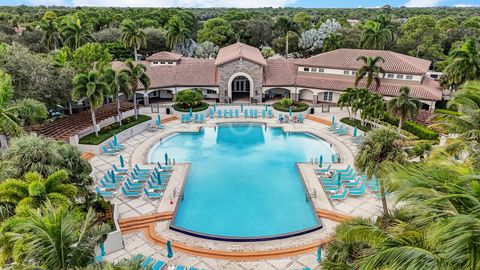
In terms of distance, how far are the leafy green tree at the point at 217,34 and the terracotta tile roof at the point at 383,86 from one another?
1090 inches

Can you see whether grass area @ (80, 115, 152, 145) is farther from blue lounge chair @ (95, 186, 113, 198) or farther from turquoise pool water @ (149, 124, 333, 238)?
Result: blue lounge chair @ (95, 186, 113, 198)

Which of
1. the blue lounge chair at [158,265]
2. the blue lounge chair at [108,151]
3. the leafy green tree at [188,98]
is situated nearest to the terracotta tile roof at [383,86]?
the leafy green tree at [188,98]

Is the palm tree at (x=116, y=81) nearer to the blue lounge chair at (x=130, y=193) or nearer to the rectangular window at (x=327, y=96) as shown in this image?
the blue lounge chair at (x=130, y=193)

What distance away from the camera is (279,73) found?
46.8m

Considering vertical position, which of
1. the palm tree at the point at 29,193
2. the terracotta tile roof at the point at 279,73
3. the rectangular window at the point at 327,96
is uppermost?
the terracotta tile roof at the point at 279,73

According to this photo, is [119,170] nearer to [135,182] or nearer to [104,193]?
[135,182]

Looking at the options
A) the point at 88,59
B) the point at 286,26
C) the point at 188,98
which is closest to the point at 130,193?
the point at 188,98

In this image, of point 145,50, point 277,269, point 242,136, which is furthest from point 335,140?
point 145,50

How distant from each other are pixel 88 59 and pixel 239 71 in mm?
18546

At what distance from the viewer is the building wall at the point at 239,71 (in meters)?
44.3

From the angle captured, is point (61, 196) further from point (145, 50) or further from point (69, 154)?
point (145, 50)

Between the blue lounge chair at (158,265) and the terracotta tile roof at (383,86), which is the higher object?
the terracotta tile roof at (383,86)

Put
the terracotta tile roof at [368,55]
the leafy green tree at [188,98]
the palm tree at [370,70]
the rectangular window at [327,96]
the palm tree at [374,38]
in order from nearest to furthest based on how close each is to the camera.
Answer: the palm tree at [370,70], the terracotta tile roof at [368,55], the leafy green tree at [188,98], the rectangular window at [327,96], the palm tree at [374,38]

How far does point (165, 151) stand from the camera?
3209cm
